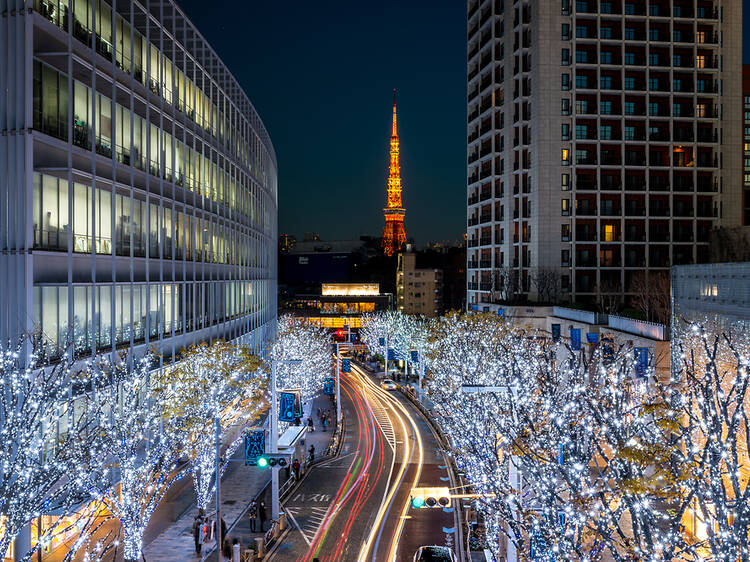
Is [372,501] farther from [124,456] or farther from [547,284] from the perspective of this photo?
[547,284]

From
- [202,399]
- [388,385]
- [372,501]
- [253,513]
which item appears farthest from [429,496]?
[388,385]

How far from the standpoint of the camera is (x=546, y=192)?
190 ft

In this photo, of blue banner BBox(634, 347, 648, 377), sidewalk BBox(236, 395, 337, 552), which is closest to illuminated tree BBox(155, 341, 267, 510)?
sidewalk BBox(236, 395, 337, 552)

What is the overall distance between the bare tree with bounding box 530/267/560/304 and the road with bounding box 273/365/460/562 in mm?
18949

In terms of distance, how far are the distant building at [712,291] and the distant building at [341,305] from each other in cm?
8260

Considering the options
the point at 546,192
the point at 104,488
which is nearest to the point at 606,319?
the point at 546,192

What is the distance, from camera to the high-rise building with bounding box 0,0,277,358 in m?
17.6

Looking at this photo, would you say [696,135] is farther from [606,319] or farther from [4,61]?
[4,61]

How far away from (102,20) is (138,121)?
4.20 m

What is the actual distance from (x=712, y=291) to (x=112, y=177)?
20909mm

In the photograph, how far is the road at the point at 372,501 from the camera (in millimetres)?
21672

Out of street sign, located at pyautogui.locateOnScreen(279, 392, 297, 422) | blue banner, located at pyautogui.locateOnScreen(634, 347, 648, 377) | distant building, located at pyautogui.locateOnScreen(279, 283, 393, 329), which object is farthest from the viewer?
distant building, located at pyautogui.locateOnScreen(279, 283, 393, 329)

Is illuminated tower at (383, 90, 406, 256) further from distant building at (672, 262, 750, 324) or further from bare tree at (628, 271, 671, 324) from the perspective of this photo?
distant building at (672, 262, 750, 324)

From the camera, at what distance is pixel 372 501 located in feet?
87.4
